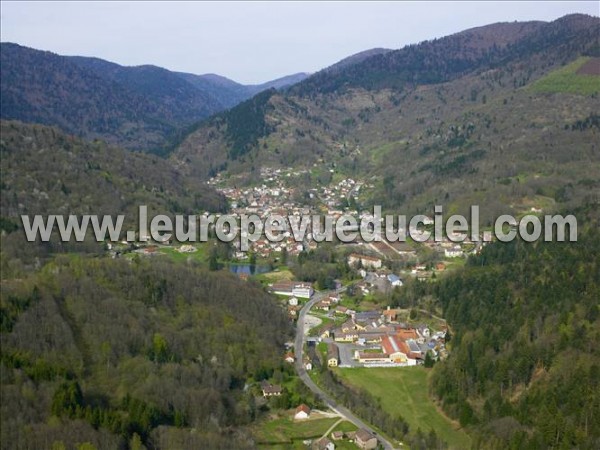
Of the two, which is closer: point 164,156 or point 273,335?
point 273,335

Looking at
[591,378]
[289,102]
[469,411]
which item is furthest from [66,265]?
[289,102]

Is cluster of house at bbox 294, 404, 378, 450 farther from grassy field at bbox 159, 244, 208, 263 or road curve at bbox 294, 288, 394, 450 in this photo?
grassy field at bbox 159, 244, 208, 263

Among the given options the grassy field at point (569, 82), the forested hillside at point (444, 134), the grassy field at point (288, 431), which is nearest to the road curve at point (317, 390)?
the grassy field at point (288, 431)

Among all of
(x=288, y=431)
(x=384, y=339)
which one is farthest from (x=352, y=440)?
(x=384, y=339)

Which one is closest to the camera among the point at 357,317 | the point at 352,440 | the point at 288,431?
the point at 352,440

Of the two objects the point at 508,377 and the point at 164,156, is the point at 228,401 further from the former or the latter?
the point at 164,156

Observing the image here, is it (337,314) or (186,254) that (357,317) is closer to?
(337,314)

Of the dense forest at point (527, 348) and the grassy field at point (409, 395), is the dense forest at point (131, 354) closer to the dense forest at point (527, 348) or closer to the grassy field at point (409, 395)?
the grassy field at point (409, 395)
